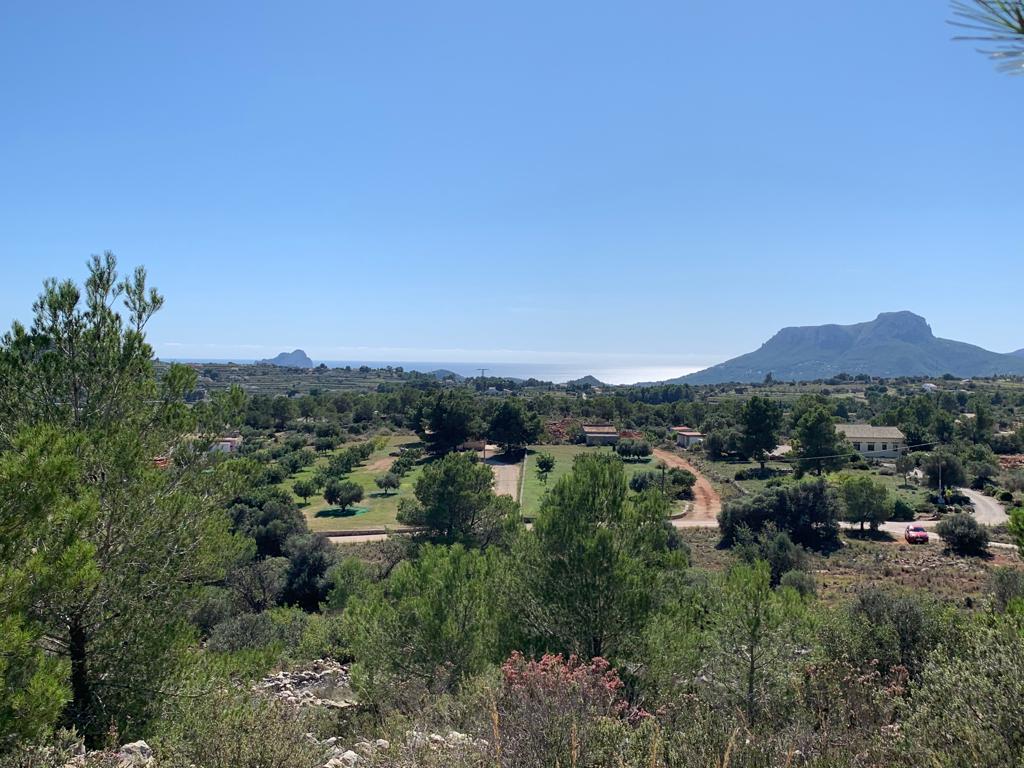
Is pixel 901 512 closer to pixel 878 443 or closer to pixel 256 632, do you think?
pixel 878 443

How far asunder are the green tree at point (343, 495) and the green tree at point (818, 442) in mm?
36878

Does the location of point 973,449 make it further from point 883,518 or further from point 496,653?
point 496,653

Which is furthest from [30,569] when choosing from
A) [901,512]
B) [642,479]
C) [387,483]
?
[901,512]

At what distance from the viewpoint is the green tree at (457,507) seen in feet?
96.8

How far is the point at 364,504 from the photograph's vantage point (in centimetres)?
4081

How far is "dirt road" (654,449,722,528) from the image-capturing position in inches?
1469

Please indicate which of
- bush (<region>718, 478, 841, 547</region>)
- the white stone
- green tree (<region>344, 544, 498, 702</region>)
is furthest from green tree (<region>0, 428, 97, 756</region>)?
bush (<region>718, 478, 841, 547</region>)

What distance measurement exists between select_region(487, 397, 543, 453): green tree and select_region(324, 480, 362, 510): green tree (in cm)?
2222

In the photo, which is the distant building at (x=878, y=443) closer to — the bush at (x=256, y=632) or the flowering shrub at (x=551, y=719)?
the bush at (x=256, y=632)

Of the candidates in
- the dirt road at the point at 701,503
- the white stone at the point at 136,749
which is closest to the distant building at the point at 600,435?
the dirt road at the point at 701,503

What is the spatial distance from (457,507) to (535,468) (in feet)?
74.1

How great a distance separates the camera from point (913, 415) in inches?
2522

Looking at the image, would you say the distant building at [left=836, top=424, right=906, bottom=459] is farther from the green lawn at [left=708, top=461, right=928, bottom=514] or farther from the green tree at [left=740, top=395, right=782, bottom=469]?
the green tree at [left=740, top=395, right=782, bottom=469]

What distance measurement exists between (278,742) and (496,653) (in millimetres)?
4787
